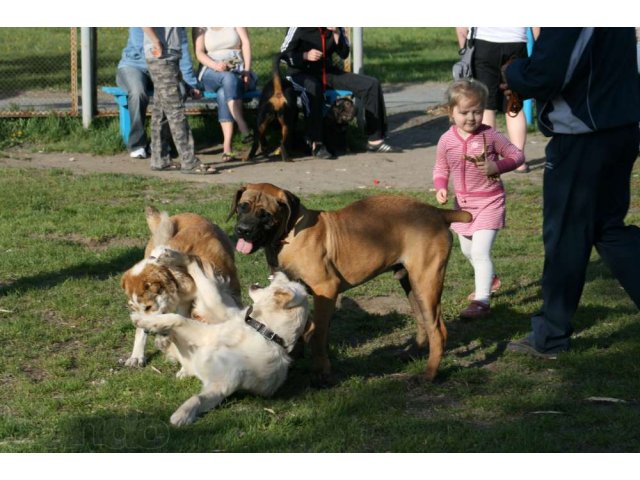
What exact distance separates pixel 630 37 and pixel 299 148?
7.87 m

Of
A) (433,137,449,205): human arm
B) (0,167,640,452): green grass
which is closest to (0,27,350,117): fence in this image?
(0,167,640,452): green grass

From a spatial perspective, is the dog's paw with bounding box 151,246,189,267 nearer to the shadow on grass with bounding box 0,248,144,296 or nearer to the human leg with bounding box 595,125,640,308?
the shadow on grass with bounding box 0,248,144,296

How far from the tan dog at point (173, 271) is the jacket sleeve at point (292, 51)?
6.30 meters

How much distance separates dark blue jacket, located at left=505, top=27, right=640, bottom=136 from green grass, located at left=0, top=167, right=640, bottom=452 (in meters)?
1.47

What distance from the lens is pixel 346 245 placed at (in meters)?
6.07

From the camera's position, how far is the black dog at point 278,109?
12555 mm

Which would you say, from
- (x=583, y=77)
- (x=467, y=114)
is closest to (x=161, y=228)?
(x=467, y=114)

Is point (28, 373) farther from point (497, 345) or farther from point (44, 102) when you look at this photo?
point (44, 102)

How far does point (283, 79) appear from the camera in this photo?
42.6 feet

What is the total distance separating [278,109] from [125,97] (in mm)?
1954

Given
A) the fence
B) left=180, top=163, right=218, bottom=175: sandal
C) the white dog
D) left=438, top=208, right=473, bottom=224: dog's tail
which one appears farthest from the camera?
the fence

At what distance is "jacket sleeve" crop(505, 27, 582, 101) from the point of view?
5637mm

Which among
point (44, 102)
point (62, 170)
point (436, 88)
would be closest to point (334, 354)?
point (62, 170)

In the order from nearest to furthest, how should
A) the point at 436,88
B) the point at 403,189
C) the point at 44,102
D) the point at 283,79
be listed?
the point at 403,189
the point at 283,79
the point at 44,102
the point at 436,88
